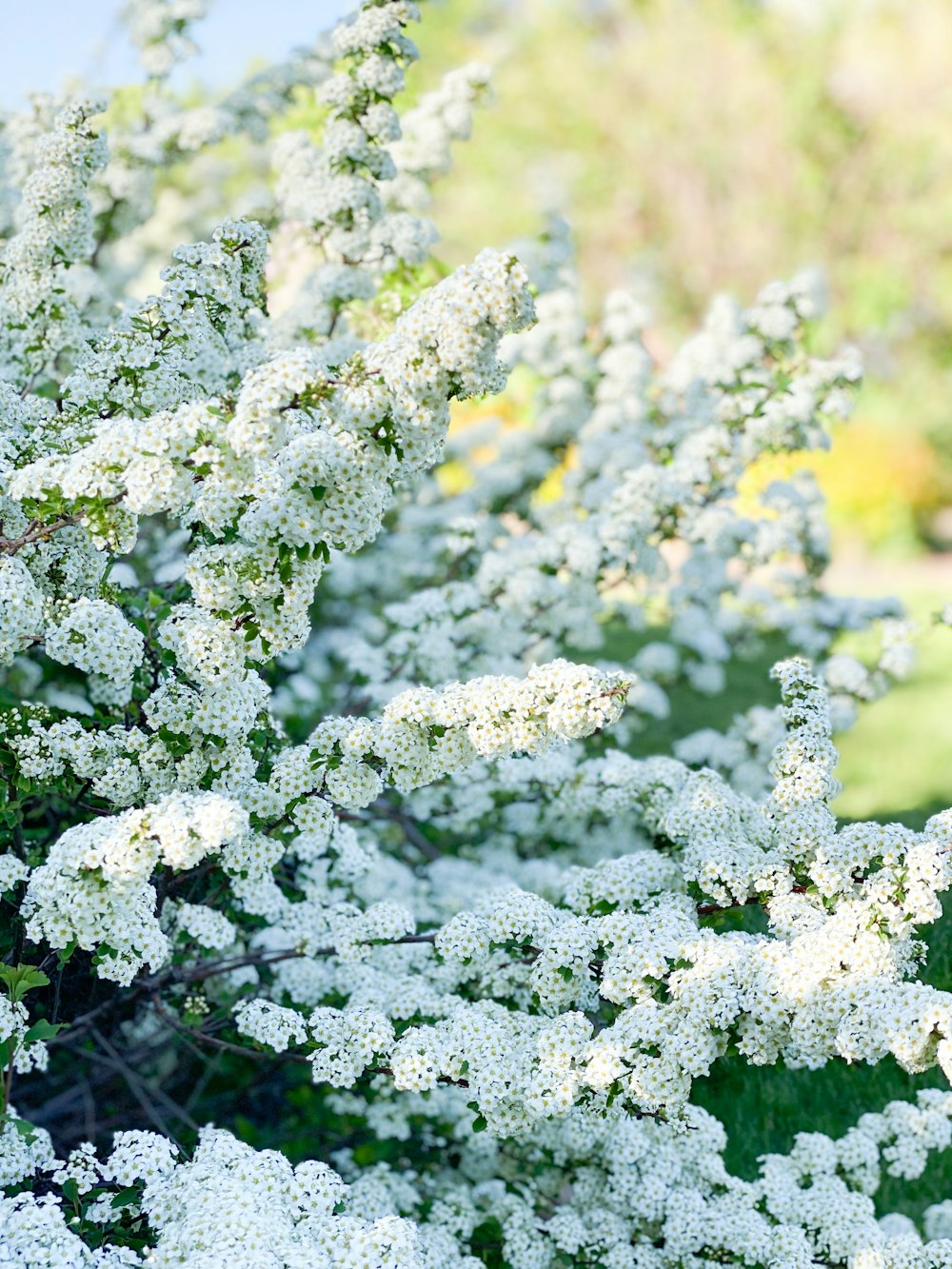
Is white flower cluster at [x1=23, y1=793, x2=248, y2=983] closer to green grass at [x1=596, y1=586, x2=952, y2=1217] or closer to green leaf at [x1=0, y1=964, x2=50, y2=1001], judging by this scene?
green leaf at [x1=0, y1=964, x2=50, y2=1001]

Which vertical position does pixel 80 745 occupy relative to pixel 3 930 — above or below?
above

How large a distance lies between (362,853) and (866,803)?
3331mm

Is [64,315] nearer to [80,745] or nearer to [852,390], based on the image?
[80,745]

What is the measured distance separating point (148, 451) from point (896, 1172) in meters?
3.00

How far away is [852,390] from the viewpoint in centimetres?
586

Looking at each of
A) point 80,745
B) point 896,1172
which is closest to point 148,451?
point 80,745

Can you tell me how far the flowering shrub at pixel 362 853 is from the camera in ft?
9.58

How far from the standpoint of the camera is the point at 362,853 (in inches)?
167

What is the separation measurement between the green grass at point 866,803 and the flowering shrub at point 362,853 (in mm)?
474

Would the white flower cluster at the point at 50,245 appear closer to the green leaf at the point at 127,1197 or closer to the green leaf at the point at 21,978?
the green leaf at the point at 21,978

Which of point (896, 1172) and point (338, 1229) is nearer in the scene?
point (338, 1229)

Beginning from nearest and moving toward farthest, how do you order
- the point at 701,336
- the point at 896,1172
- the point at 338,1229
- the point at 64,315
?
the point at 338,1229 < the point at 896,1172 < the point at 64,315 < the point at 701,336

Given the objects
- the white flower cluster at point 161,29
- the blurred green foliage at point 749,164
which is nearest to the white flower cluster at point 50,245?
the white flower cluster at point 161,29

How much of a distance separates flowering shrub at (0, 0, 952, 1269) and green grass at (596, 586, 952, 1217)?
1.55ft
